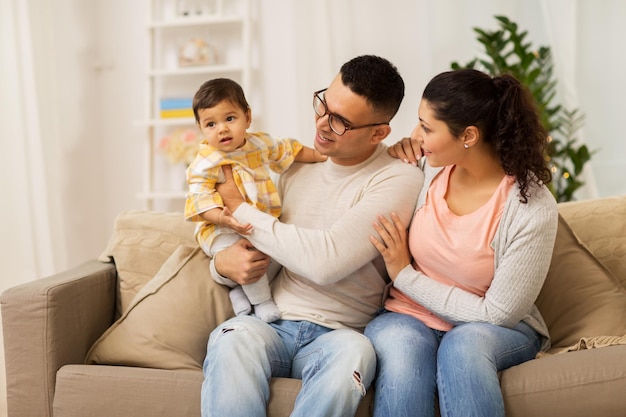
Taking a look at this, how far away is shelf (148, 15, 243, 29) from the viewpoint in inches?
158

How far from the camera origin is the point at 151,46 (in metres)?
4.15

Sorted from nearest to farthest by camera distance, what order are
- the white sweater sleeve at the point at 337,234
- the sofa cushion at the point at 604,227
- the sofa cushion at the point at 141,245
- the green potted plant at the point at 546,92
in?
the white sweater sleeve at the point at 337,234 → the sofa cushion at the point at 604,227 → the sofa cushion at the point at 141,245 → the green potted plant at the point at 546,92

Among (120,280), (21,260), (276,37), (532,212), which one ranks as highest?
(276,37)

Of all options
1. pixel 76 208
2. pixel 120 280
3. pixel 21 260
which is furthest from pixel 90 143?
pixel 120 280

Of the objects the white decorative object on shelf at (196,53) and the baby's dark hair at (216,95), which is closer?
the baby's dark hair at (216,95)

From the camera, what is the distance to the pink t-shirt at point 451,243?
68.6 inches

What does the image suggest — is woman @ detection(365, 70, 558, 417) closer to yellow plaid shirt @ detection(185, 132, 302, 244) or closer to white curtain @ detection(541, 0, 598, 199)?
yellow plaid shirt @ detection(185, 132, 302, 244)

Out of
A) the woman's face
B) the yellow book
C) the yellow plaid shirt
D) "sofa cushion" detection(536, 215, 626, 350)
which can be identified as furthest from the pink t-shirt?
the yellow book

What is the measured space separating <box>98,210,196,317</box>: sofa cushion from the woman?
0.80 metres

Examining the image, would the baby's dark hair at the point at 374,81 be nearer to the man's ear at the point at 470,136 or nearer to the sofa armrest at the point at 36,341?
the man's ear at the point at 470,136

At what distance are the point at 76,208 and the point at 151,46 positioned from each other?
3.40 ft

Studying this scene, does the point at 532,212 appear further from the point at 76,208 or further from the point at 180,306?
the point at 76,208

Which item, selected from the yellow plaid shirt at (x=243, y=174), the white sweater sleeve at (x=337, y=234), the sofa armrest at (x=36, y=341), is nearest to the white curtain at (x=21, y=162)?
the sofa armrest at (x=36, y=341)

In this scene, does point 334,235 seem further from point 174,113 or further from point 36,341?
point 174,113
